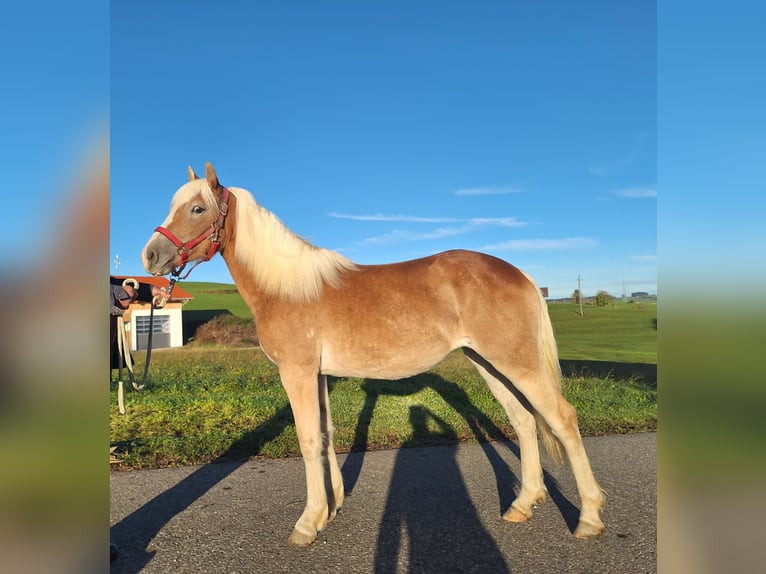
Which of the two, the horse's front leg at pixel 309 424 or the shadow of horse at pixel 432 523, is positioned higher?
the horse's front leg at pixel 309 424

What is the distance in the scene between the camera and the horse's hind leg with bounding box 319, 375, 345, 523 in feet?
13.0

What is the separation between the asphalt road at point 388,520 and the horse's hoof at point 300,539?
52mm

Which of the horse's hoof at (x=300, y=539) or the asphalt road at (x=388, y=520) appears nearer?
the asphalt road at (x=388, y=520)

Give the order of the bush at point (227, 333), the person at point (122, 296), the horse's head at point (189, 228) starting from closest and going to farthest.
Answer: the person at point (122, 296)
the horse's head at point (189, 228)
the bush at point (227, 333)

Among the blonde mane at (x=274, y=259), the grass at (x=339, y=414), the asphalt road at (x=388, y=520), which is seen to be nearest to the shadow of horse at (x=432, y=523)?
the asphalt road at (x=388, y=520)

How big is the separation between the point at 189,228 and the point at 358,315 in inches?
60.6

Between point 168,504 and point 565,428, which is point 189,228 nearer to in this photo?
point 168,504

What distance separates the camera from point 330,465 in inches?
158

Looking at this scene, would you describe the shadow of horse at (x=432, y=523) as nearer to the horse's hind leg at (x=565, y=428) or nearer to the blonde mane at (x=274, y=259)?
the horse's hind leg at (x=565, y=428)

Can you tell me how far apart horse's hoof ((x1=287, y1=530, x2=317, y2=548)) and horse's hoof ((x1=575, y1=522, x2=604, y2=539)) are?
2053 mm

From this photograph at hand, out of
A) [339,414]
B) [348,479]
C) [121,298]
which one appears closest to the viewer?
[121,298]

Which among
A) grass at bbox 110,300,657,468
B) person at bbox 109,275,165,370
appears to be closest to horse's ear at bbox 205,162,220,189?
person at bbox 109,275,165,370

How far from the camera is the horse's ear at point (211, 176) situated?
11.6 feet

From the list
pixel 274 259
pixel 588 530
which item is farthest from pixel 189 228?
pixel 588 530
